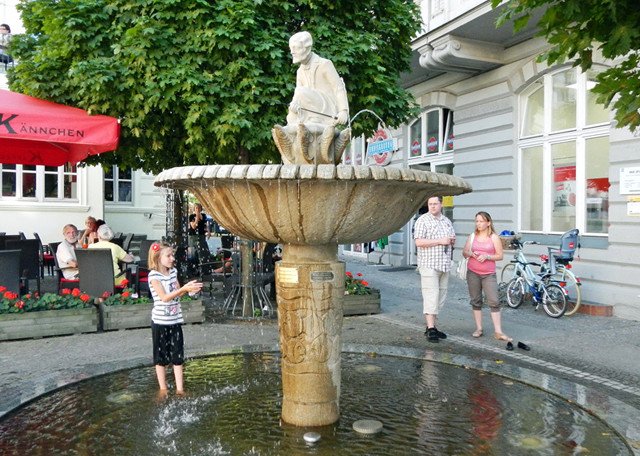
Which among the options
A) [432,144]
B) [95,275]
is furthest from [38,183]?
[432,144]

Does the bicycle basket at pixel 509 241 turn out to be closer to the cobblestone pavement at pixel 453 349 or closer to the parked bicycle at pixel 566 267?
the parked bicycle at pixel 566 267

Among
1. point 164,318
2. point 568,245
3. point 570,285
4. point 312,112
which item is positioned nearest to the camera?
point 312,112

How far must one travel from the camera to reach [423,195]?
163 inches

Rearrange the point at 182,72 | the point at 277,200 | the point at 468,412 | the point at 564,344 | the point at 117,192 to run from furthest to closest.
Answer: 1. the point at 117,192
2. the point at 182,72
3. the point at 564,344
4. the point at 468,412
5. the point at 277,200

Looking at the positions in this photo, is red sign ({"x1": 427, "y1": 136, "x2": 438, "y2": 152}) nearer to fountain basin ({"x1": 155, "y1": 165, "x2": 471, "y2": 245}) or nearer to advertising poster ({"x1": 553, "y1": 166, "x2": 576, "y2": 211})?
advertising poster ({"x1": 553, "y1": 166, "x2": 576, "y2": 211})

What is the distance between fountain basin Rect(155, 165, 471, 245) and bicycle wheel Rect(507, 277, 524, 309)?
6286 mm

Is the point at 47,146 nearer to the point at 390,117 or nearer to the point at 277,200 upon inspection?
the point at 390,117

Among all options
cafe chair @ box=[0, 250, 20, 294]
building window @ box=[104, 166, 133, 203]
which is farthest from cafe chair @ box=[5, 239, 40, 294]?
building window @ box=[104, 166, 133, 203]

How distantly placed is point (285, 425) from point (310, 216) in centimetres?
153

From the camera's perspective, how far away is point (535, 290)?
384 inches

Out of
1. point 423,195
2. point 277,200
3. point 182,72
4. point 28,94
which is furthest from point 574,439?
point 28,94

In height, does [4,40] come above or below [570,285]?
above

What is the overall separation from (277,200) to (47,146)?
7.95 meters

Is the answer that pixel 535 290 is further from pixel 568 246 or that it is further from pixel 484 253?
pixel 484 253
